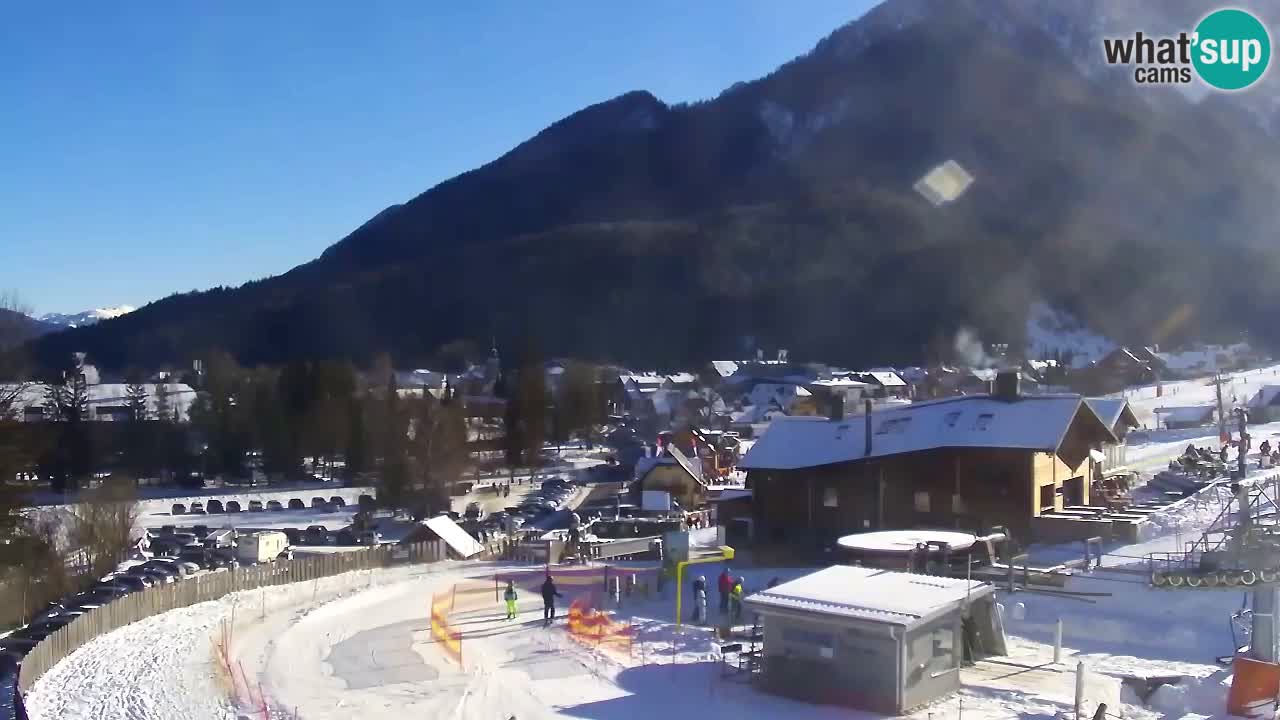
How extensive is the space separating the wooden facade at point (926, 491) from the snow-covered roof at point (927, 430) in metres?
0.25

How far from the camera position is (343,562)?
95.1ft

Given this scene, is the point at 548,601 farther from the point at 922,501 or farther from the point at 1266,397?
the point at 1266,397

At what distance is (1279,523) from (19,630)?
87.0 ft

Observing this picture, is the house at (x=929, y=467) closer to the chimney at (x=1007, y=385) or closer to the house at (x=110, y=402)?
the chimney at (x=1007, y=385)

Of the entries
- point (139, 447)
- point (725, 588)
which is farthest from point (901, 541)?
point (139, 447)

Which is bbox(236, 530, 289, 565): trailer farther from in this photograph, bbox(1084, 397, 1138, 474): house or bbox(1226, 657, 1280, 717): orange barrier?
bbox(1226, 657, 1280, 717): orange barrier

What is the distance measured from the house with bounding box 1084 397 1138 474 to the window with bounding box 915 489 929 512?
6052 millimetres

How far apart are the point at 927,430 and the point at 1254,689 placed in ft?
45.7

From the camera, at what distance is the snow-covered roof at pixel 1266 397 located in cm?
5706

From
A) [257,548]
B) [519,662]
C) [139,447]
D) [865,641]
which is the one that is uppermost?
[139,447]

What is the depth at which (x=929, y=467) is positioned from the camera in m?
27.5

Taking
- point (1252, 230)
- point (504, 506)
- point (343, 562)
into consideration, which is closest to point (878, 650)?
point (343, 562)

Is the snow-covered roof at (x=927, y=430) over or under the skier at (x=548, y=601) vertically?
over

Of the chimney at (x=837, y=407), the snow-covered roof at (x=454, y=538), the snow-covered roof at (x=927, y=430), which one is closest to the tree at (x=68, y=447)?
the snow-covered roof at (x=454, y=538)
